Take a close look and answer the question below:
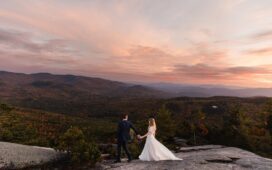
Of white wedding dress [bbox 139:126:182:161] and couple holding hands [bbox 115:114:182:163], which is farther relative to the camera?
white wedding dress [bbox 139:126:182:161]

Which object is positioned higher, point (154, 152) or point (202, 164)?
point (154, 152)

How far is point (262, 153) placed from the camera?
35188mm

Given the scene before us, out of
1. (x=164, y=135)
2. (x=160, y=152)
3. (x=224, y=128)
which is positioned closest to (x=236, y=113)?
(x=224, y=128)

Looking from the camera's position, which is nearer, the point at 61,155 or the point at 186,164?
the point at 186,164

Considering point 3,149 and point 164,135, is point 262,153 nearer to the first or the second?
point 164,135

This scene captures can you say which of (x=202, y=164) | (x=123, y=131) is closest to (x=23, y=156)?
(x=123, y=131)

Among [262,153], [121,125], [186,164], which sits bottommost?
[262,153]

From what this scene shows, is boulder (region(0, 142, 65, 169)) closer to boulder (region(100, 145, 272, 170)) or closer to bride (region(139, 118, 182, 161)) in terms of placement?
boulder (region(100, 145, 272, 170))

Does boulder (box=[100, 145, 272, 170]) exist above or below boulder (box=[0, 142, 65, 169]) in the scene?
above

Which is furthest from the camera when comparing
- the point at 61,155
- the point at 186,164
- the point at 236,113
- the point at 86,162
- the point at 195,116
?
the point at 195,116

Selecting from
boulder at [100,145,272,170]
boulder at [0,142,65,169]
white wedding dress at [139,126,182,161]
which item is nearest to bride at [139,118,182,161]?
white wedding dress at [139,126,182,161]

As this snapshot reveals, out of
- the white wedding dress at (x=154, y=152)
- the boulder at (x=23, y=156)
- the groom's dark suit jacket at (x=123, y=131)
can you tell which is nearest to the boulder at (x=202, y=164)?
the white wedding dress at (x=154, y=152)

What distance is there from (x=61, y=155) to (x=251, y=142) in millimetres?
24912

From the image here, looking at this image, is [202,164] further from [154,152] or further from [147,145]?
[147,145]
